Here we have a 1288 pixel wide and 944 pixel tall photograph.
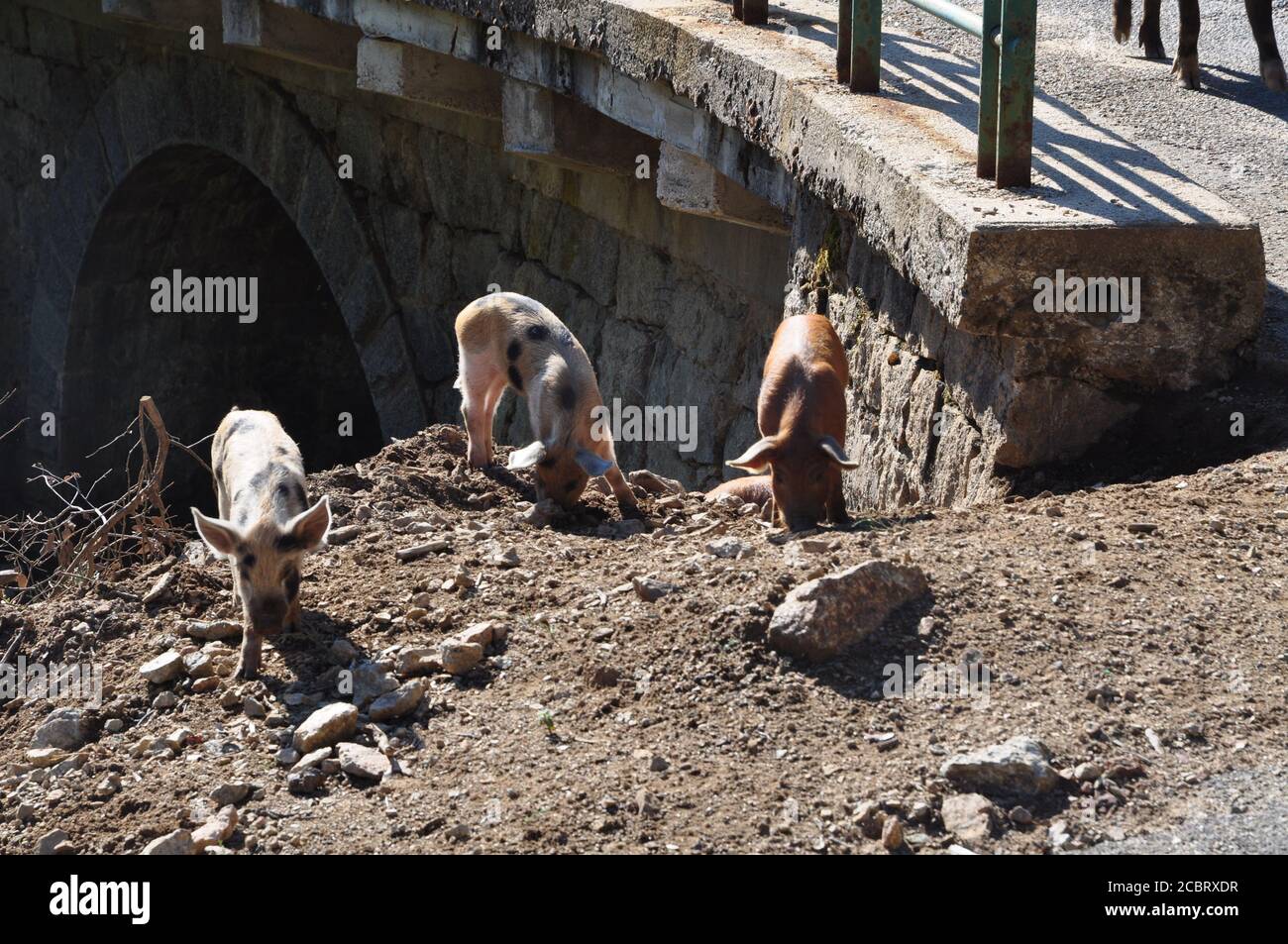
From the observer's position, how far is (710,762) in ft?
12.7

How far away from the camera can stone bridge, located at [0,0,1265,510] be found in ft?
17.5

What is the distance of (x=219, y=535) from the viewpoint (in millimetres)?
5039

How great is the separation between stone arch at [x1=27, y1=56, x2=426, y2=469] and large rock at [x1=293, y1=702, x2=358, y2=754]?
691cm

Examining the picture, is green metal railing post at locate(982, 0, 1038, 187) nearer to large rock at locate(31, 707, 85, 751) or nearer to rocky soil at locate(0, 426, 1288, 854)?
rocky soil at locate(0, 426, 1288, 854)

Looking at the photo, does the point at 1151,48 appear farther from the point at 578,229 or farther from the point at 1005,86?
the point at 1005,86

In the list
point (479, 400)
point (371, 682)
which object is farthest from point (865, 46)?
point (371, 682)

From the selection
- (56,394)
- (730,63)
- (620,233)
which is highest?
(730,63)

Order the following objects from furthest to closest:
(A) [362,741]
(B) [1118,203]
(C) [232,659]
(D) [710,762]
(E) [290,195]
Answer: (E) [290,195] < (B) [1118,203] < (C) [232,659] < (A) [362,741] < (D) [710,762]

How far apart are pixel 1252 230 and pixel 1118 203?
443mm

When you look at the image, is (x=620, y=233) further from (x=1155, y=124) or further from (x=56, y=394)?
(x=56, y=394)

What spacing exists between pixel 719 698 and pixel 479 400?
313 centimetres

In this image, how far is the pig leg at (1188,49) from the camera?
761 cm

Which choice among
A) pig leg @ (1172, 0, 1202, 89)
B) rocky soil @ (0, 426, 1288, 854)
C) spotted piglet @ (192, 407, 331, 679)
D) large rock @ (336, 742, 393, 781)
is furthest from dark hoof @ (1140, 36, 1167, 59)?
large rock @ (336, 742, 393, 781)

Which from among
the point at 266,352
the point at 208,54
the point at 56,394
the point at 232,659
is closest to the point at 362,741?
the point at 232,659
